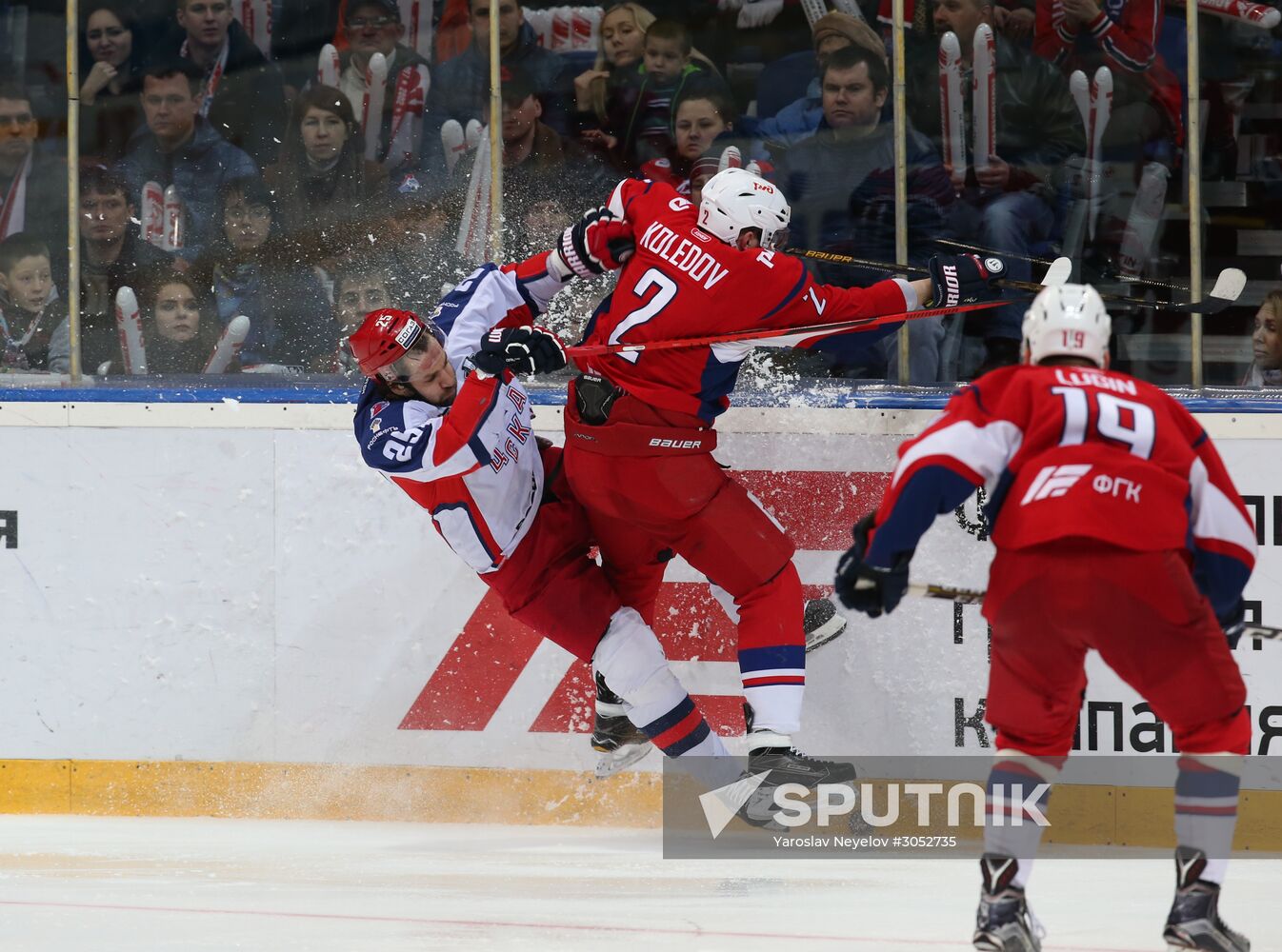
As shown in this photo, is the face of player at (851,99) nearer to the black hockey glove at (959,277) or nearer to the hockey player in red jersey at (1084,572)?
the black hockey glove at (959,277)

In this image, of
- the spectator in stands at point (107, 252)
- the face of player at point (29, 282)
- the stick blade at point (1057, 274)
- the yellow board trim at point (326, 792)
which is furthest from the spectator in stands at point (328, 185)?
the stick blade at point (1057, 274)

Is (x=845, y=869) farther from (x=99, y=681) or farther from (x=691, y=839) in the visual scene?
(x=99, y=681)

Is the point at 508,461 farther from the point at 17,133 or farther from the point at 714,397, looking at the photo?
the point at 17,133

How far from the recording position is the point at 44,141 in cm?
454

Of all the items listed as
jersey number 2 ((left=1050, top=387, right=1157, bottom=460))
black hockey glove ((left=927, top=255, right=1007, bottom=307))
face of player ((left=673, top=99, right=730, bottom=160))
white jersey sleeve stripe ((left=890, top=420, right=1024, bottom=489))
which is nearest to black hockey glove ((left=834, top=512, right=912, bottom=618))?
white jersey sleeve stripe ((left=890, top=420, right=1024, bottom=489))

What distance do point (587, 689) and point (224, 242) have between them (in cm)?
157

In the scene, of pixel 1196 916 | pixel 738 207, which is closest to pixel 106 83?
pixel 738 207

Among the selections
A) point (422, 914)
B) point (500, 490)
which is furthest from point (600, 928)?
point (500, 490)

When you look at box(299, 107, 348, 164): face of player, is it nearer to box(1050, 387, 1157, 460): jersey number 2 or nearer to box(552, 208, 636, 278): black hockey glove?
box(552, 208, 636, 278): black hockey glove

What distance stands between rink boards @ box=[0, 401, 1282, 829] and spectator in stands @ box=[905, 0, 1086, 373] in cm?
68

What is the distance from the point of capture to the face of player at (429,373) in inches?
147

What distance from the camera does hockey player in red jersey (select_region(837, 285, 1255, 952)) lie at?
2561 millimetres

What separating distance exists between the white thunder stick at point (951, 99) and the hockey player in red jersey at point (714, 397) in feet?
1.86

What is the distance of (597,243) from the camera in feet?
12.9
